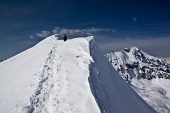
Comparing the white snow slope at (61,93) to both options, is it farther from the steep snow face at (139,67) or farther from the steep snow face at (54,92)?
the steep snow face at (139,67)

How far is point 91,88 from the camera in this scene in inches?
306

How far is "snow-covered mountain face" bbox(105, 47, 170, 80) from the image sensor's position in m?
134

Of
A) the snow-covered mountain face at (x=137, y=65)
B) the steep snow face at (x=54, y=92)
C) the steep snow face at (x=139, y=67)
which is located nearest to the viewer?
the steep snow face at (x=54, y=92)

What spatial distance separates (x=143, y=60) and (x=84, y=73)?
6239 inches

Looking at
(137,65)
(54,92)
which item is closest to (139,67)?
(137,65)

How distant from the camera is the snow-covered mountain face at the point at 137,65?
13375 cm

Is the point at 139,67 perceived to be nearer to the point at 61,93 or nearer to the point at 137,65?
the point at 137,65

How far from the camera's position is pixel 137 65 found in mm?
147375

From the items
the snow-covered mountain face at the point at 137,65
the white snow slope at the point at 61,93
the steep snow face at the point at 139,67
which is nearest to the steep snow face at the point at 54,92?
the white snow slope at the point at 61,93

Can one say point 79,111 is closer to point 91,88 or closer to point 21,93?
point 91,88

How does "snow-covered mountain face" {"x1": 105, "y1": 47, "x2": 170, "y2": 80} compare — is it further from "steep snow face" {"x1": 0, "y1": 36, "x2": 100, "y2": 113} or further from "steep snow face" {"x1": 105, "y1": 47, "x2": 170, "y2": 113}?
"steep snow face" {"x1": 0, "y1": 36, "x2": 100, "y2": 113}

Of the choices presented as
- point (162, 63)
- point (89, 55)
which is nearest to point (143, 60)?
point (162, 63)

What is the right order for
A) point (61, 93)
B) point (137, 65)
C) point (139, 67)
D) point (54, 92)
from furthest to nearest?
1. point (137, 65)
2. point (139, 67)
3. point (54, 92)
4. point (61, 93)

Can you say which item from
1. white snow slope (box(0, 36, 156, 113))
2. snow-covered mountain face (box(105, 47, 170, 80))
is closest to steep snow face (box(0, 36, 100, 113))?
white snow slope (box(0, 36, 156, 113))
